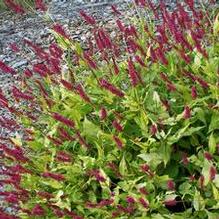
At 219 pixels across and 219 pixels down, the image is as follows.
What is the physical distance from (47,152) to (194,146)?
771 millimetres

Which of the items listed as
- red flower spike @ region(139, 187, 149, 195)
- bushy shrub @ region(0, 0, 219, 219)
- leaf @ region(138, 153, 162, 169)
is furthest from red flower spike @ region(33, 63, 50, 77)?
red flower spike @ region(139, 187, 149, 195)

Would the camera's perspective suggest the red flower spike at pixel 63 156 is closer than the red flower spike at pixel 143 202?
No

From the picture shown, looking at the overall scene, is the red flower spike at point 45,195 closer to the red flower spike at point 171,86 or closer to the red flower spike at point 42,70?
the red flower spike at point 42,70

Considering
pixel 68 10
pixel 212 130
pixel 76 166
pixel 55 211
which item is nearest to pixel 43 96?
pixel 76 166

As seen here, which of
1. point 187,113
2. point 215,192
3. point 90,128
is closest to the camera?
point 215,192

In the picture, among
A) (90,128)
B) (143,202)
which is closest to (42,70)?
(90,128)

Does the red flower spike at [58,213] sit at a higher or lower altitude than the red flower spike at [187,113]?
lower

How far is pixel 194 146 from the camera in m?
2.71

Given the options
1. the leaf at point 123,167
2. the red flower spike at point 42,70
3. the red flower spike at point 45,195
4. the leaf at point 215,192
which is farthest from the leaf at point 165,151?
the red flower spike at point 42,70

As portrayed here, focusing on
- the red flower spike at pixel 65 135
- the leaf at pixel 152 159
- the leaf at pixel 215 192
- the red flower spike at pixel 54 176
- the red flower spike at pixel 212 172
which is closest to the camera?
the red flower spike at pixel 212 172

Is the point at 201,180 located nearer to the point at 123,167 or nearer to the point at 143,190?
the point at 143,190

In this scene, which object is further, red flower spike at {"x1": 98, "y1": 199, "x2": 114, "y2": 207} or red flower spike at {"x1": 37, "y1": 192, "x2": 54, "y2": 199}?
red flower spike at {"x1": 37, "y1": 192, "x2": 54, "y2": 199}

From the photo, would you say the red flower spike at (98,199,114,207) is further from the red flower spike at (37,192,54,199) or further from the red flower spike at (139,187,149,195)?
the red flower spike at (37,192,54,199)

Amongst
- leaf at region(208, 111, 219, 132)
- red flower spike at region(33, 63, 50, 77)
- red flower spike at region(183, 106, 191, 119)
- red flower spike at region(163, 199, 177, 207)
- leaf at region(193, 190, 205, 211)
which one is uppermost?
red flower spike at region(33, 63, 50, 77)
